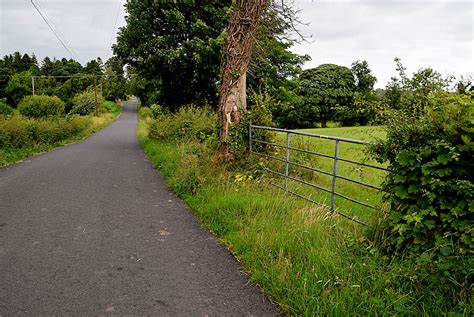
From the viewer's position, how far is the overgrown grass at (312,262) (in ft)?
9.13

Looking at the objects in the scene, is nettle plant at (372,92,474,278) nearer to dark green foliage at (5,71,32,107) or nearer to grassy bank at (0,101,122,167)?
grassy bank at (0,101,122,167)

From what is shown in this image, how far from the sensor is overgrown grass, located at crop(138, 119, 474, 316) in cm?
278

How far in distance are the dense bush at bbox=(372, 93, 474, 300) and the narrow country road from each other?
156 centimetres

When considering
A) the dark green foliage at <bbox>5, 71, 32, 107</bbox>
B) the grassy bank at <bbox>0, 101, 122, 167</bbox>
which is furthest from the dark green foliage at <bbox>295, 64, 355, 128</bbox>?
the dark green foliage at <bbox>5, 71, 32, 107</bbox>

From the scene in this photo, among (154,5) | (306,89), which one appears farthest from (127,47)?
(306,89)

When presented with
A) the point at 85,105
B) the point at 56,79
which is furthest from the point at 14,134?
the point at 56,79

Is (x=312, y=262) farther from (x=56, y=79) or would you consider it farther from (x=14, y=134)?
(x=56, y=79)

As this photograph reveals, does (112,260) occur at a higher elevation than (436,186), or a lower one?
lower

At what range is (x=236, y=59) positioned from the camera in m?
7.52

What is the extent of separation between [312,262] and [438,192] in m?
1.38

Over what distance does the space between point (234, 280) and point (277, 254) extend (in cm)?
56

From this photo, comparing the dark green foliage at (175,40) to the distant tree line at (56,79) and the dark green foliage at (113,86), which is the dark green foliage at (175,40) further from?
the dark green foliage at (113,86)

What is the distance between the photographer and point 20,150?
47.8 feet

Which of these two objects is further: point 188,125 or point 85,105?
point 85,105
